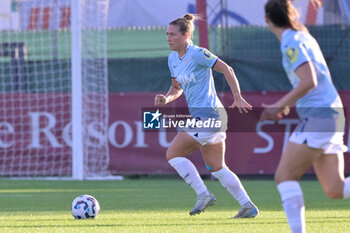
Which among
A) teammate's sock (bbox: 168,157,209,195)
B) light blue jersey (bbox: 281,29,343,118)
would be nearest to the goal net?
teammate's sock (bbox: 168,157,209,195)

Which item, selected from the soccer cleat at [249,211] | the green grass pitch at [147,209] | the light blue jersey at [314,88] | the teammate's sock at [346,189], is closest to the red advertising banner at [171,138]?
the green grass pitch at [147,209]

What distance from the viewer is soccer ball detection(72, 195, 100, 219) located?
7.55 meters

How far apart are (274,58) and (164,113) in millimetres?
2525

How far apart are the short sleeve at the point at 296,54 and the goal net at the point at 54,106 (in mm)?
9566

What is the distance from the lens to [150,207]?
8.94m

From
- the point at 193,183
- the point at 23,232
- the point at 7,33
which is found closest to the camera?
the point at 23,232

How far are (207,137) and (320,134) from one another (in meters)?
2.68

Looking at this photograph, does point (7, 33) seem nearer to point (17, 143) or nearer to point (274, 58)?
point (17, 143)

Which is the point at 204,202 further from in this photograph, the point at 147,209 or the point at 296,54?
the point at 296,54

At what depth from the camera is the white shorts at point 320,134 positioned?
500 centimetres

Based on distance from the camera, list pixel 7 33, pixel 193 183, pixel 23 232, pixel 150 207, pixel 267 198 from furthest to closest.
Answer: pixel 7 33
pixel 267 198
pixel 150 207
pixel 193 183
pixel 23 232

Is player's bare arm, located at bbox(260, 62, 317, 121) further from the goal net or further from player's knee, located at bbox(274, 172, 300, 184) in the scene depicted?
the goal net

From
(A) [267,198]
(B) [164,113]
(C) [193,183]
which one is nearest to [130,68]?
→ (B) [164,113]

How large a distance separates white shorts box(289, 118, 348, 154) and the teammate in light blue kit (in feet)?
8.27
